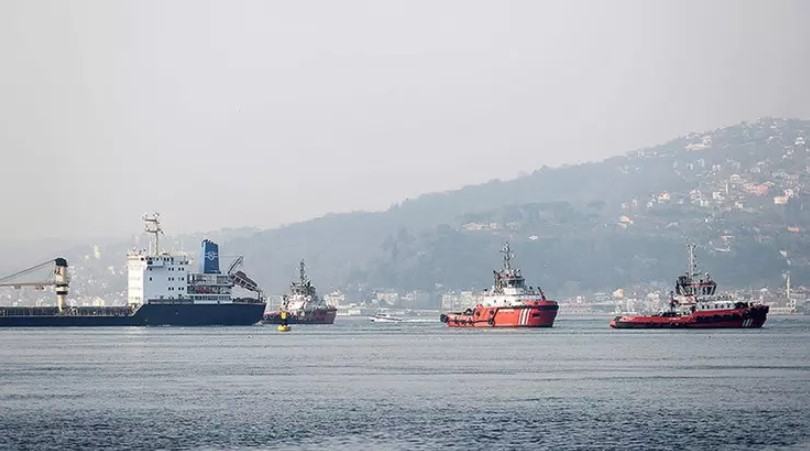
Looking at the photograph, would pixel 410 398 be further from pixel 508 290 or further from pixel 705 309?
pixel 705 309

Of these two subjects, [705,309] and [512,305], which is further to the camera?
[512,305]

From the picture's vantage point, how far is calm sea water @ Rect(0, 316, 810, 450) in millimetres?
57281

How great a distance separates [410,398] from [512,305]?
3918 inches

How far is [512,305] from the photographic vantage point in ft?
565

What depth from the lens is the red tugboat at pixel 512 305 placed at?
170m

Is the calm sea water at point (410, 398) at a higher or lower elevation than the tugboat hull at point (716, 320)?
lower

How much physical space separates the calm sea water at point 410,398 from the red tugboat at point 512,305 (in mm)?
42140

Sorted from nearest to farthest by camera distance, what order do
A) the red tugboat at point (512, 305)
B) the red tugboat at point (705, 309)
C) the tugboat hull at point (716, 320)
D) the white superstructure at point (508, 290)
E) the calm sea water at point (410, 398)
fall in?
the calm sea water at point (410, 398)
the red tugboat at point (705, 309)
the tugboat hull at point (716, 320)
the white superstructure at point (508, 290)
the red tugboat at point (512, 305)

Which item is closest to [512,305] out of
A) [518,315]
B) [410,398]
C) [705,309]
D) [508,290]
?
[518,315]

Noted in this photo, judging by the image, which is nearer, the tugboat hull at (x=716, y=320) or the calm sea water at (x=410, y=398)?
the calm sea water at (x=410, y=398)

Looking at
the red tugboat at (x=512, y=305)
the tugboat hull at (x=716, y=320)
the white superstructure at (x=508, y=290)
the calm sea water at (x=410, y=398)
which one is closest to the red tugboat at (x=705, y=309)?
the tugboat hull at (x=716, y=320)

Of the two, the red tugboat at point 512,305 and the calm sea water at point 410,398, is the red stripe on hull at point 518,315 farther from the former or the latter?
the calm sea water at point 410,398

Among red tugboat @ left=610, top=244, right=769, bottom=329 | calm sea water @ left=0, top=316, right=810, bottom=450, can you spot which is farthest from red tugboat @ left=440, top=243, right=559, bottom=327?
calm sea water @ left=0, top=316, right=810, bottom=450

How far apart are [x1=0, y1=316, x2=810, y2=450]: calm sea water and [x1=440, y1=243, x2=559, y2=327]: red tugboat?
4214cm
